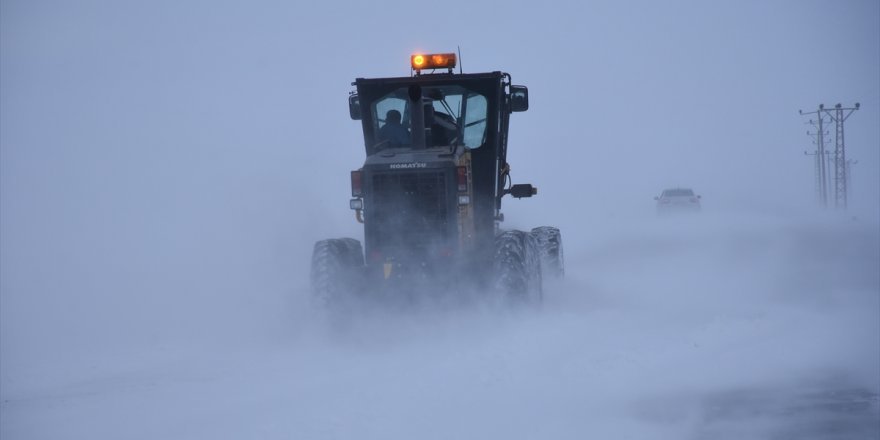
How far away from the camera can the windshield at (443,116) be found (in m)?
13.2

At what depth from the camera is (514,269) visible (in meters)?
11.8

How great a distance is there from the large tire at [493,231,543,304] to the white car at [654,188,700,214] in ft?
109

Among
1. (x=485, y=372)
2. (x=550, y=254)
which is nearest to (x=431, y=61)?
(x=550, y=254)

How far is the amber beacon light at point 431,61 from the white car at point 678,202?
32.8 metres

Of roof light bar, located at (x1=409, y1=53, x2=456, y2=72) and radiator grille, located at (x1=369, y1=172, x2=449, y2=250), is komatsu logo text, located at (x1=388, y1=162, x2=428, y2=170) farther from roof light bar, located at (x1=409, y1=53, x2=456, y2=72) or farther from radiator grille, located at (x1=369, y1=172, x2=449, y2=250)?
roof light bar, located at (x1=409, y1=53, x2=456, y2=72)

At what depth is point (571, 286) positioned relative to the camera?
51.3 feet

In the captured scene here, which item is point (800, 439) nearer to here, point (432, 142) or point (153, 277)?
point (432, 142)

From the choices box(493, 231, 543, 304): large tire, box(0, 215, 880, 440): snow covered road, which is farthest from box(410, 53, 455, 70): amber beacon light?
box(0, 215, 880, 440): snow covered road

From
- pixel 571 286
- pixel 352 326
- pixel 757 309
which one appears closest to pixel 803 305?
pixel 757 309

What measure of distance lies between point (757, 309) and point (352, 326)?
522cm

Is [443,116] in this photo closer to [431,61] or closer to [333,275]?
[431,61]

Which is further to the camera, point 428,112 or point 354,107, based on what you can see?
point 354,107

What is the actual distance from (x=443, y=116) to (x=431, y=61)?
2.37ft

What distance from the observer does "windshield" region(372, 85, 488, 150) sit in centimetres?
1319
